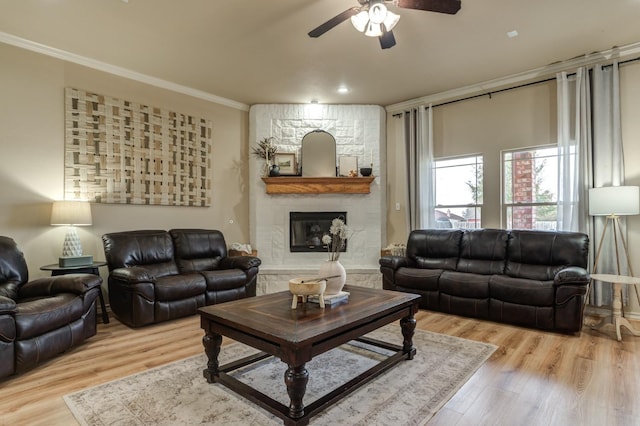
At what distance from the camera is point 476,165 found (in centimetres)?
509

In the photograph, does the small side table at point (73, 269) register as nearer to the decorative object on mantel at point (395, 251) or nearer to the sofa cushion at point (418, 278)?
the sofa cushion at point (418, 278)

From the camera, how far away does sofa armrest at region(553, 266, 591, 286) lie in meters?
3.28

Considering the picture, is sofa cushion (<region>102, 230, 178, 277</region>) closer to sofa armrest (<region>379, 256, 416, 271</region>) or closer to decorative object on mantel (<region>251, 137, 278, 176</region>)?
decorative object on mantel (<region>251, 137, 278, 176</region>)

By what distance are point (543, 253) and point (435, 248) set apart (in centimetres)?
124

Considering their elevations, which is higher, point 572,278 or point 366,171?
point 366,171

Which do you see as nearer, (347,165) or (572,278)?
(572,278)

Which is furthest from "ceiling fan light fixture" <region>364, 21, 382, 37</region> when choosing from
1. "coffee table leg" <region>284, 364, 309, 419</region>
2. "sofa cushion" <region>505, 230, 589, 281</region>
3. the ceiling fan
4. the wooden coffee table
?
"sofa cushion" <region>505, 230, 589, 281</region>

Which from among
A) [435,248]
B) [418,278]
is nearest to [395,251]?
[435,248]

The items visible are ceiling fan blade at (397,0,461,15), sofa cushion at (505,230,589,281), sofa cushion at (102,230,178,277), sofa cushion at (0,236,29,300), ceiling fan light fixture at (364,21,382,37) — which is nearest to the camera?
ceiling fan blade at (397,0,461,15)

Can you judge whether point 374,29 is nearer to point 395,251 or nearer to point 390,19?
point 390,19

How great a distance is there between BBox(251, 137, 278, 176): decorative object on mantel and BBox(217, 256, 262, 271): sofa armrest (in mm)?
1537

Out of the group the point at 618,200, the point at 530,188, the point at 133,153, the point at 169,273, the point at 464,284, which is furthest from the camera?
the point at 530,188

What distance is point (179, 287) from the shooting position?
3783 millimetres

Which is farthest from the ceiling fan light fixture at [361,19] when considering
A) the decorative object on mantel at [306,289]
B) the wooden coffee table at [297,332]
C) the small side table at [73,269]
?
the small side table at [73,269]
